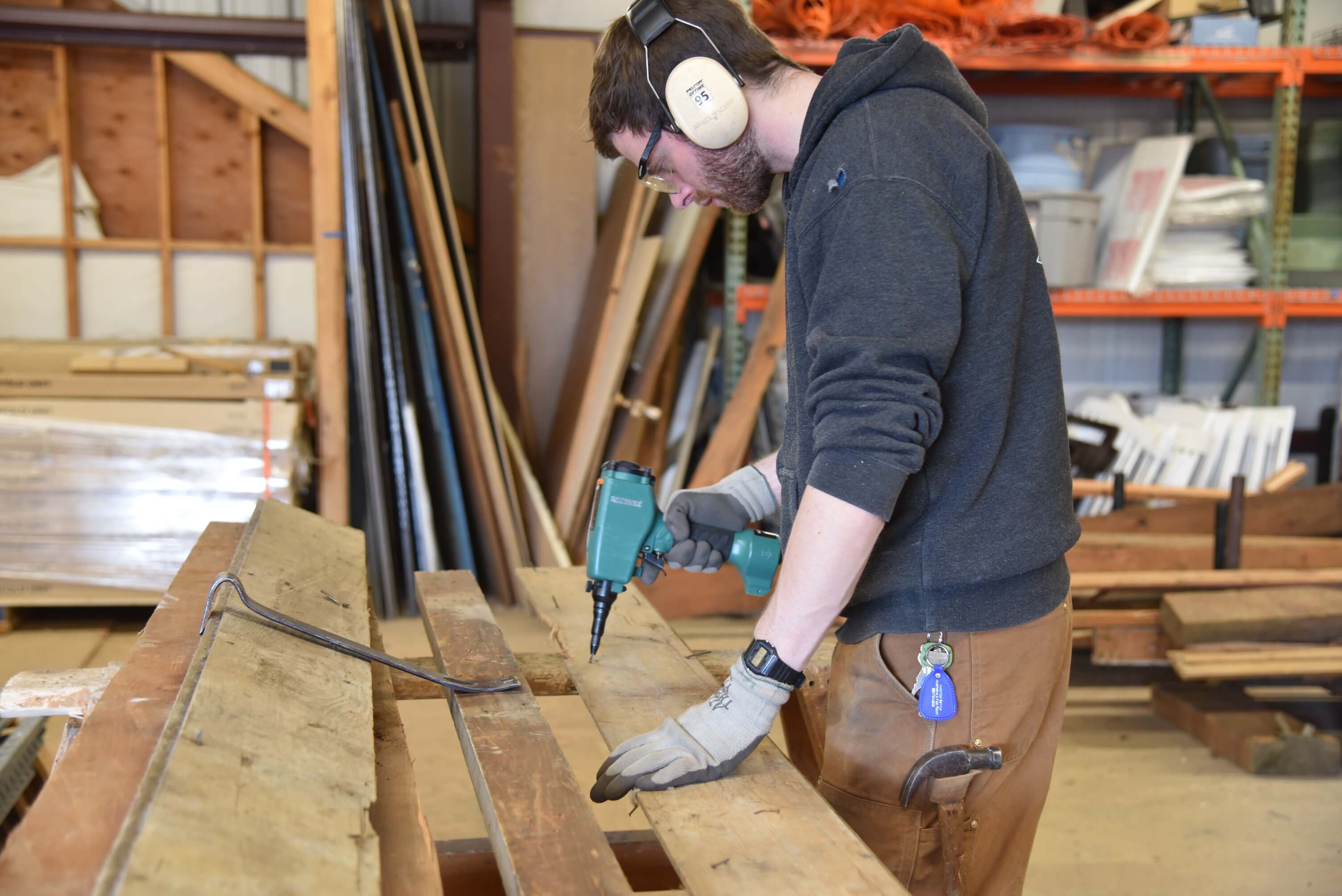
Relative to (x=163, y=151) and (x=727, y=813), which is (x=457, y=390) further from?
(x=727, y=813)

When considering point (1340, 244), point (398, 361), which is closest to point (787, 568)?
point (398, 361)

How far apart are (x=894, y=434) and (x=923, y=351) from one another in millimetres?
98

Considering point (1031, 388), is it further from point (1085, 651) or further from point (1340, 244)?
point (1340, 244)

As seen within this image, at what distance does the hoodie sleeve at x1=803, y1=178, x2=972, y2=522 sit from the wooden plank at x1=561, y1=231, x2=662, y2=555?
3.12m

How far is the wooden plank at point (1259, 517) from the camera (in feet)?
12.7

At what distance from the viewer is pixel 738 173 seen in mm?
1477

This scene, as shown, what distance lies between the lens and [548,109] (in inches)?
200

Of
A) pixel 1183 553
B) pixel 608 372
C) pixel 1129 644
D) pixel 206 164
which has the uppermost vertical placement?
pixel 206 164

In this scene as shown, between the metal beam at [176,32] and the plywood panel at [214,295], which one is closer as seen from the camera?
the metal beam at [176,32]

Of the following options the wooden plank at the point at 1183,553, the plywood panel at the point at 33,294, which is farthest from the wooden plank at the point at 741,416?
the plywood panel at the point at 33,294

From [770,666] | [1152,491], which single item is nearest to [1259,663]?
[1152,491]

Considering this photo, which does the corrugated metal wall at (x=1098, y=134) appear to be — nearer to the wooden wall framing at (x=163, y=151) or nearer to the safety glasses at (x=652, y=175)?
the wooden wall framing at (x=163, y=151)

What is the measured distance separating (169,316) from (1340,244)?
18.5ft

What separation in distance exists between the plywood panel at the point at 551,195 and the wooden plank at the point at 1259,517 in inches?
101
